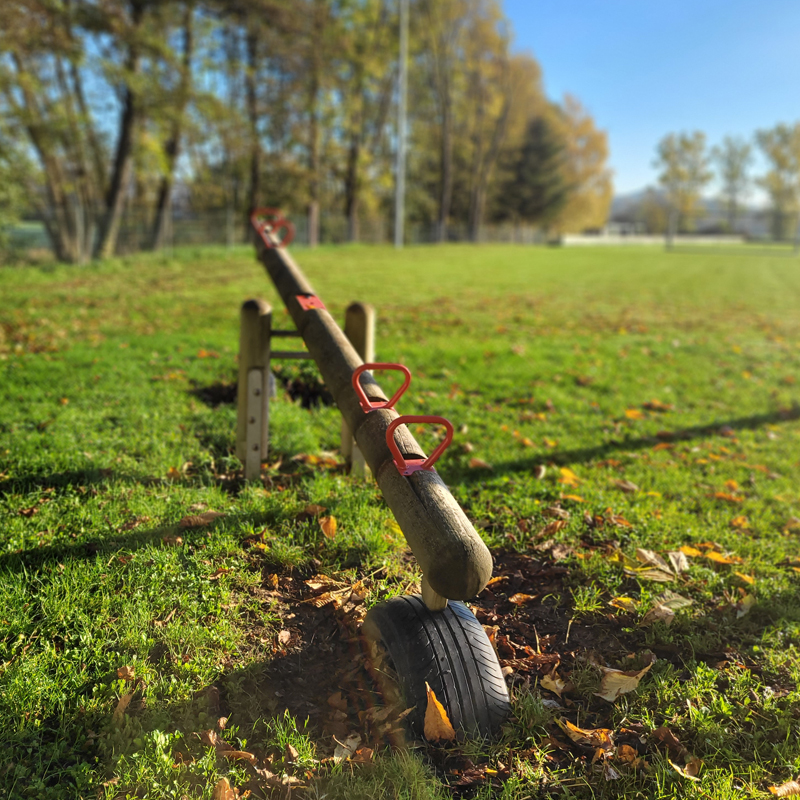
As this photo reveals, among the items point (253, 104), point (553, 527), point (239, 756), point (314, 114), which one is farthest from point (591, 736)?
point (314, 114)

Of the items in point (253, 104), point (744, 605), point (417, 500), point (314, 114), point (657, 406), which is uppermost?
point (314, 114)

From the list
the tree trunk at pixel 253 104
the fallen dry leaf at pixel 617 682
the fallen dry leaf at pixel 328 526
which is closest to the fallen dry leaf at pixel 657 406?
the fallen dry leaf at pixel 328 526

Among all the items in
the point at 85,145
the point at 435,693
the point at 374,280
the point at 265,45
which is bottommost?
the point at 435,693

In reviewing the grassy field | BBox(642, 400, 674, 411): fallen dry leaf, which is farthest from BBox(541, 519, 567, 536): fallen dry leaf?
BBox(642, 400, 674, 411): fallen dry leaf

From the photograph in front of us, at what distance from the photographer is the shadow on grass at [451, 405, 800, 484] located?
421cm

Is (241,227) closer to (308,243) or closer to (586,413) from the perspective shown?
(308,243)

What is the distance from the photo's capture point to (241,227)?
94.5 feet

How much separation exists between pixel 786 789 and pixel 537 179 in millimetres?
60865

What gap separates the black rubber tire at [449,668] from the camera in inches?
80.8

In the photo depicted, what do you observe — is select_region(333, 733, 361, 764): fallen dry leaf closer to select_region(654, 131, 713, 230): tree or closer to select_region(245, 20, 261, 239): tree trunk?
select_region(245, 20, 261, 239): tree trunk

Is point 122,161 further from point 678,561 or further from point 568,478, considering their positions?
point 678,561

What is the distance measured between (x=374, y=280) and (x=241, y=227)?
15608mm

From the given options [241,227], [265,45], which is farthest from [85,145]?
[265,45]

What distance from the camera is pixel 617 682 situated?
7.82 feet
